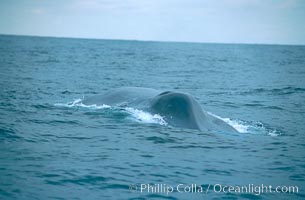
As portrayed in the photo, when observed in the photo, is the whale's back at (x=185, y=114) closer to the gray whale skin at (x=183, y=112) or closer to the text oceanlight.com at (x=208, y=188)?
the gray whale skin at (x=183, y=112)

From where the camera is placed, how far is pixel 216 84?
126 feet

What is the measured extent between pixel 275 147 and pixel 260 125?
4681mm

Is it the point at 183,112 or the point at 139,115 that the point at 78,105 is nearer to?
the point at 139,115

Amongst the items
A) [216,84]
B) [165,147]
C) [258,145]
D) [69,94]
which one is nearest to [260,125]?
[258,145]

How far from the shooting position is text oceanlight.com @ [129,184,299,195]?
9.51 meters

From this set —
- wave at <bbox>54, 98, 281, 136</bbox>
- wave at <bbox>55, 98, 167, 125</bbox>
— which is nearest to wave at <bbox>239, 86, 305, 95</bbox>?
wave at <bbox>54, 98, 281, 136</bbox>

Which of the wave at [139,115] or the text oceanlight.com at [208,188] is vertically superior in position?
the wave at [139,115]

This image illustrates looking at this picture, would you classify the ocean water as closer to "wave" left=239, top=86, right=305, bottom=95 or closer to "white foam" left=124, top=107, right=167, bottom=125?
"white foam" left=124, top=107, right=167, bottom=125

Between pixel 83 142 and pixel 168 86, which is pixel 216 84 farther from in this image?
pixel 83 142

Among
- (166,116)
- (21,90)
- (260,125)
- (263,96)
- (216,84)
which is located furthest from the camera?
(216,84)

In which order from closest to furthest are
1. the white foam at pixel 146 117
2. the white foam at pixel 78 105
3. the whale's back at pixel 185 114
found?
the whale's back at pixel 185 114 < the white foam at pixel 146 117 < the white foam at pixel 78 105

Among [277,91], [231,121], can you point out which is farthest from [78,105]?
[277,91]

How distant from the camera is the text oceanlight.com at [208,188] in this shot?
31.2 ft

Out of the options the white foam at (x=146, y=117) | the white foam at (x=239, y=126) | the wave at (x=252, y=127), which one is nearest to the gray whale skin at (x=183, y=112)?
the white foam at (x=146, y=117)
